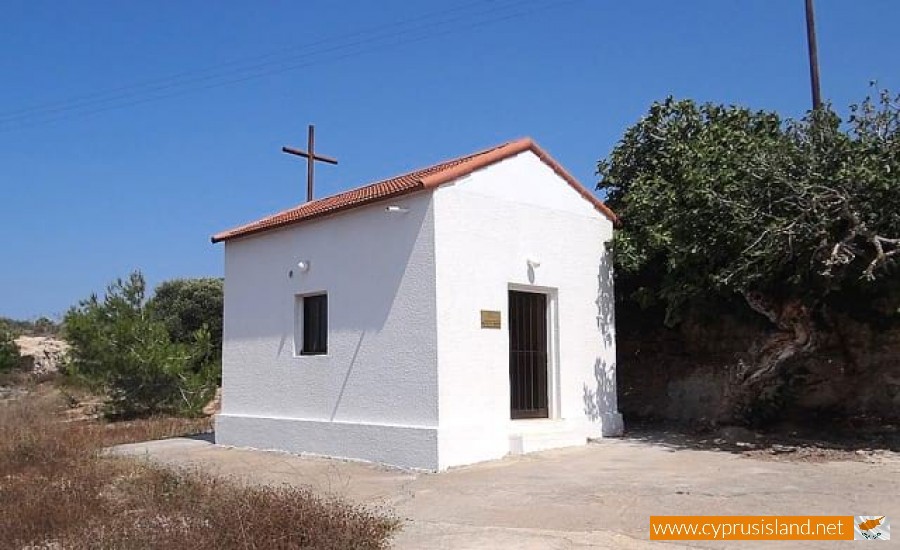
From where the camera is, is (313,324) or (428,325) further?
(313,324)

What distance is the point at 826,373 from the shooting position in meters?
13.1

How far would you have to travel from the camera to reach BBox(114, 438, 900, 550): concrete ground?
6746 mm

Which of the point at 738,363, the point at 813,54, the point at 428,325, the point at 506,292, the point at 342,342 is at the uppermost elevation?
the point at 813,54

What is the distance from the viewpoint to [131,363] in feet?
64.5

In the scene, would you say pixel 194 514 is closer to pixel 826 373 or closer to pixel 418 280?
pixel 418 280

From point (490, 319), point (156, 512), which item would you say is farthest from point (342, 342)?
point (156, 512)

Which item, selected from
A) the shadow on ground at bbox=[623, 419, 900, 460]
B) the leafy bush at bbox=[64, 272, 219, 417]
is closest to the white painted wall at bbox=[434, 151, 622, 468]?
the shadow on ground at bbox=[623, 419, 900, 460]

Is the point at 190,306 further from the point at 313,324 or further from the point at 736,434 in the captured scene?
the point at 736,434

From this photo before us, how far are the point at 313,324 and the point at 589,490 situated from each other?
575 cm

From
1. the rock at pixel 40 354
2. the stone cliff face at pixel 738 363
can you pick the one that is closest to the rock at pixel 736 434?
Result: the stone cliff face at pixel 738 363

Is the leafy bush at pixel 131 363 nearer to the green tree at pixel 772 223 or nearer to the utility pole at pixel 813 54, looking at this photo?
the green tree at pixel 772 223

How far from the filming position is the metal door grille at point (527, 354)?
11.7 m

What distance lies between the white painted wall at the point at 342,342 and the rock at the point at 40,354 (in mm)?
21040

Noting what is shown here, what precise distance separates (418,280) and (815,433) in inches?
271
